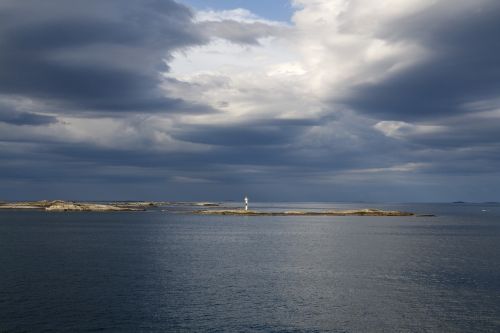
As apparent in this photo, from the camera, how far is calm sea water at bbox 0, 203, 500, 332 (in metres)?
43.4

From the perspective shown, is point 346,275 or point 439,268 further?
point 439,268

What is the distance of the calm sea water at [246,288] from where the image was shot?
43.4 metres

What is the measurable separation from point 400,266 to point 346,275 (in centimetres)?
1392

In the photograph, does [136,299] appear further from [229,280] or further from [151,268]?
[151,268]

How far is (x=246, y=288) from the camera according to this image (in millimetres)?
57781

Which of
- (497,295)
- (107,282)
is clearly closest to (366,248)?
(497,295)

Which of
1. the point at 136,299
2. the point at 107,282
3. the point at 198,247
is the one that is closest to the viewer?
the point at 136,299

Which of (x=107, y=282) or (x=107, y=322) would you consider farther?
(x=107, y=282)

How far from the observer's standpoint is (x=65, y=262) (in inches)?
3036

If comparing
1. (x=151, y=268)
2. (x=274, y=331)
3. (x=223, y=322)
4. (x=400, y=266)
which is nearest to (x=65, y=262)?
(x=151, y=268)

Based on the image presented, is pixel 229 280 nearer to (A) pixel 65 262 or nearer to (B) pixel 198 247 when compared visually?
(A) pixel 65 262

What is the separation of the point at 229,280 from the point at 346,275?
57.2ft

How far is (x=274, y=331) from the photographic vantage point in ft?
133

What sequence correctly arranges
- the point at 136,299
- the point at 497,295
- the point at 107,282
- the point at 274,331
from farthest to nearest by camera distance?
the point at 107,282
the point at 497,295
the point at 136,299
the point at 274,331
